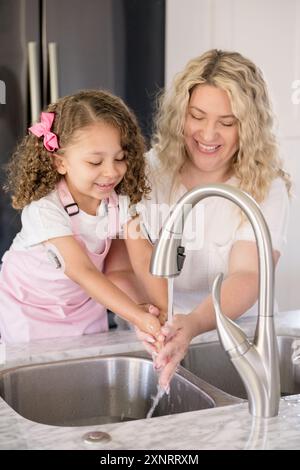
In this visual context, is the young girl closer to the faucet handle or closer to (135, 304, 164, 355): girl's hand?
(135, 304, 164, 355): girl's hand

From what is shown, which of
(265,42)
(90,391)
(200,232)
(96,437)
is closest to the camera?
(96,437)

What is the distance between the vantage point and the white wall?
112 inches

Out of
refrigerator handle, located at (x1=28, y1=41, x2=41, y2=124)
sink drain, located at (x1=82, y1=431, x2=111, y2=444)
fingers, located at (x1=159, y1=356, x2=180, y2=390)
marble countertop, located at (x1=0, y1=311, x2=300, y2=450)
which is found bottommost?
fingers, located at (x1=159, y1=356, x2=180, y2=390)

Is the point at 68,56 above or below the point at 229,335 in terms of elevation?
above

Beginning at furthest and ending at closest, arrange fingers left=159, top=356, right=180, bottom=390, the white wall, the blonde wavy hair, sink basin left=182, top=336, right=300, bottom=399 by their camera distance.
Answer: the white wall → the blonde wavy hair → sink basin left=182, top=336, right=300, bottom=399 → fingers left=159, top=356, right=180, bottom=390

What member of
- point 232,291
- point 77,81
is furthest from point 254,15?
point 232,291

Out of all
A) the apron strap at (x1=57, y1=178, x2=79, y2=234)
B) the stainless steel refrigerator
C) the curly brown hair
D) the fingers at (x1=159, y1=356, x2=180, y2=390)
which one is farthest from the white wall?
the fingers at (x1=159, y1=356, x2=180, y2=390)

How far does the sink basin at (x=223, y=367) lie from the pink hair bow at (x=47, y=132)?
1.73 ft

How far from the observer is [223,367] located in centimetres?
150

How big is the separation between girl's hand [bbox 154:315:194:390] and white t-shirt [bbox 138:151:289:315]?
40cm

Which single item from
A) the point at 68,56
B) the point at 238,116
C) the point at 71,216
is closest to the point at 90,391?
the point at 71,216

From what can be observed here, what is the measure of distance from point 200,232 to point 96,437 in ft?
2.83

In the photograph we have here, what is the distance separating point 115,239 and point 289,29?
158 centimetres

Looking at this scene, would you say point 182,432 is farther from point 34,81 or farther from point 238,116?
point 34,81
